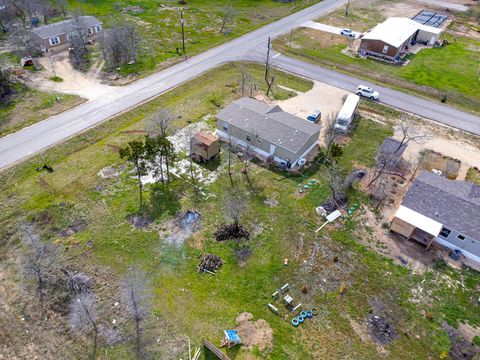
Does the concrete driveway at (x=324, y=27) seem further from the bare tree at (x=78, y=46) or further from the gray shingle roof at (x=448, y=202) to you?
the gray shingle roof at (x=448, y=202)

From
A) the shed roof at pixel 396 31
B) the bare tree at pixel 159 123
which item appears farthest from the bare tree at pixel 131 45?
the shed roof at pixel 396 31

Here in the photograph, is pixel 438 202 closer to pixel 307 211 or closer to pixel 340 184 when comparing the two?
pixel 340 184

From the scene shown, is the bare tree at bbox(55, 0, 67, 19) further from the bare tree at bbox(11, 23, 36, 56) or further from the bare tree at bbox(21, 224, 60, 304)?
the bare tree at bbox(21, 224, 60, 304)


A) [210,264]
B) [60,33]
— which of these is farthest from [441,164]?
[60,33]

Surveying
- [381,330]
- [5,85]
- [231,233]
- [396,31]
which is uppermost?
[396,31]

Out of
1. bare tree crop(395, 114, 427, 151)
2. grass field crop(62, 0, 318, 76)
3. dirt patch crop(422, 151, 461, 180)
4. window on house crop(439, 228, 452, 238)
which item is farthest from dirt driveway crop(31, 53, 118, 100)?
window on house crop(439, 228, 452, 238)

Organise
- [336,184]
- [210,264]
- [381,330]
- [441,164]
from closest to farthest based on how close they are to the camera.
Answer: [381,330] → [210,264] → [336,184] → [441,164]

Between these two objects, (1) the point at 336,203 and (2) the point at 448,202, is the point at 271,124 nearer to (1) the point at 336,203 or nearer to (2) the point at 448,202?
(1) the point at 336,203
